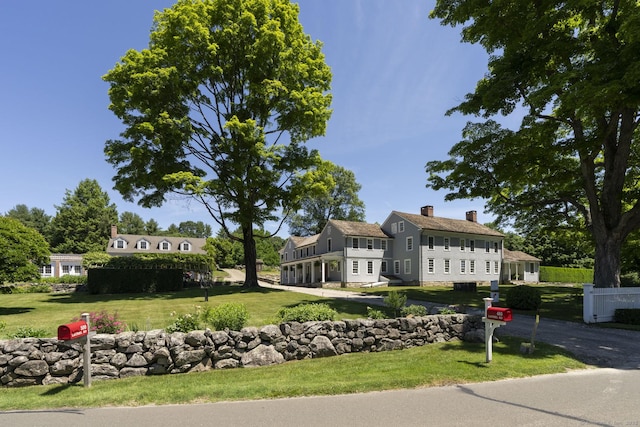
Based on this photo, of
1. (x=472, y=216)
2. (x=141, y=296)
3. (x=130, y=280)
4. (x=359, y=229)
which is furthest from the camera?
(x=472, y=216)

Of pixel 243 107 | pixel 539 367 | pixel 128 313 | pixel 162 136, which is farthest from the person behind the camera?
pixel 243 107

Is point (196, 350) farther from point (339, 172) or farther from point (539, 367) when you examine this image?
point (339, 172)

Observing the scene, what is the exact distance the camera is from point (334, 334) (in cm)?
940

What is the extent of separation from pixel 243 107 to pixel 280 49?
4.43 m

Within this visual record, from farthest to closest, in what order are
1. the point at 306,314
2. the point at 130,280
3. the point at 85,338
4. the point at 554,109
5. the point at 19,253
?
1. the point at 130,280
2. the point at 554,109
3. the point at 19,253
4. the point at 306,314
5. the point at 85,338

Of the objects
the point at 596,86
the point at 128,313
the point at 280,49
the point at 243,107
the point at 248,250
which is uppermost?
the point at 280,49

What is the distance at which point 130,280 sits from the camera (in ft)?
93.6

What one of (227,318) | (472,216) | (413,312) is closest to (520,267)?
(472,216)

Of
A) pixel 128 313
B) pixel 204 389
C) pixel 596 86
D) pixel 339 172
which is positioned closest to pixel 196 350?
pixel 204 389

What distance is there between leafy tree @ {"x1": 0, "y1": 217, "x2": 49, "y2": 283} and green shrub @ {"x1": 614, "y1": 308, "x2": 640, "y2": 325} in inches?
939

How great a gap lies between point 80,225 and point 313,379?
244 ft

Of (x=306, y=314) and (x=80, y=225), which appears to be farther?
(x=80, y=225)

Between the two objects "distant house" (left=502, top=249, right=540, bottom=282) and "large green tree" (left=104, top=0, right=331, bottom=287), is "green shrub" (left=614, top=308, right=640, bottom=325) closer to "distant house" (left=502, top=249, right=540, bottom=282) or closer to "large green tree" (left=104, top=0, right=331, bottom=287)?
"large green tree" (left=104, top=0, right=331, bottom=287)

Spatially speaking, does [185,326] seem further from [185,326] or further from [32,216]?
[32,216]
